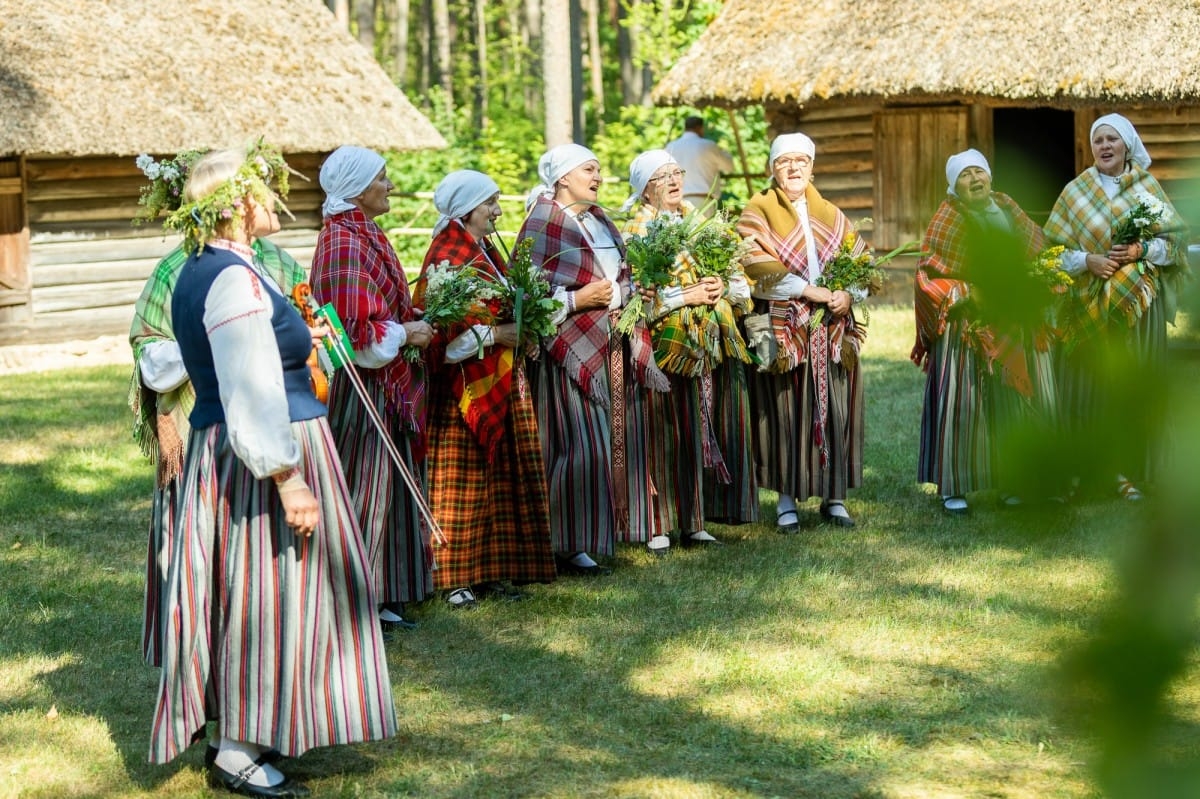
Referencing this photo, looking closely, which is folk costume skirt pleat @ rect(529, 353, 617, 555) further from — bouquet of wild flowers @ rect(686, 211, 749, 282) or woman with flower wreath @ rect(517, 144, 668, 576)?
bouquet of wild flowers @ rect(686, 211, 749, 282)

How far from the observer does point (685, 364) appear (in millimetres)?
7254

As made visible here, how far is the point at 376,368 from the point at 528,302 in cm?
87

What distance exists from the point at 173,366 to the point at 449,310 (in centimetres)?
151

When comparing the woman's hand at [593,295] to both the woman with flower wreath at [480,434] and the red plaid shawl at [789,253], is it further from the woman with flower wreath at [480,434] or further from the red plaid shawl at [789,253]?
the red plaid shawl at [789,253]

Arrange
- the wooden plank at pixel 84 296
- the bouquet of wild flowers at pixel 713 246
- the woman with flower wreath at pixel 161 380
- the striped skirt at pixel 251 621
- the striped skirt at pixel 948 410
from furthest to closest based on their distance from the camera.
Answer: the wooden plank at pixel 84 296 → the striped skirt at pixel 948 410 → the bouquet of wild flowers at pixel 713 246 → the woman with flower wreath at pixel 161 380 → the striped skirt at pixel 251 621

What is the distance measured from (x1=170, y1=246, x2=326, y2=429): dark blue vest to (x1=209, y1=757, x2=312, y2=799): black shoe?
98cm

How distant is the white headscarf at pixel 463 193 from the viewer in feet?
20.5

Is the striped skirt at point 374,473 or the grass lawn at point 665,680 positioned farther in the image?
the striped skirt at point 374,473

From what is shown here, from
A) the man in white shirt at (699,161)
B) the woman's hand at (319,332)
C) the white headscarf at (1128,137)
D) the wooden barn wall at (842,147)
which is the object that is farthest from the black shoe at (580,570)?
the wooden barn wall at (842,147)

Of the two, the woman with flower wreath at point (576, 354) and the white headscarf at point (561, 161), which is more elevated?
the white headscarf at point (561, 161)

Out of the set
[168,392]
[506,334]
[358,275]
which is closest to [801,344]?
[506,334]

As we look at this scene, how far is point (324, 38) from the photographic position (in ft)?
62.7

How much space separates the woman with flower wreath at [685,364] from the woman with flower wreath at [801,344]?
23 centimetres

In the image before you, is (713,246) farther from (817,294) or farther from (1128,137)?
(1128,137)
